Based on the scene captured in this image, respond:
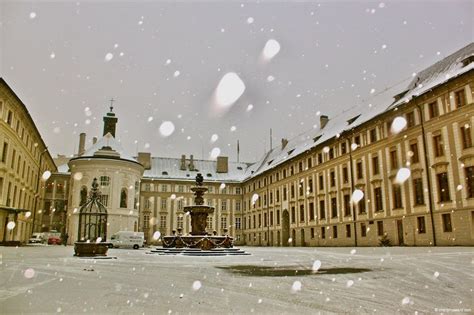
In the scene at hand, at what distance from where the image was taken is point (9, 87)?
1211 inches

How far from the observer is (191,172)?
243ft

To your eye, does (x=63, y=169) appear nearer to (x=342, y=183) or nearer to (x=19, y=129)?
(x=19, y=129)

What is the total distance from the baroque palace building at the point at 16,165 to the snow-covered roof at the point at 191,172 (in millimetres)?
25858

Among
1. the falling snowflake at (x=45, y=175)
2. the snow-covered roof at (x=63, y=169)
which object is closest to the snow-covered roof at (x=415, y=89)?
the falling snowflake at (x=45, y=175)

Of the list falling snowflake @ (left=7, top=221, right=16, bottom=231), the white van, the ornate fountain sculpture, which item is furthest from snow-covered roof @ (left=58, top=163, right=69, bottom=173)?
the ornate fountain sculpture

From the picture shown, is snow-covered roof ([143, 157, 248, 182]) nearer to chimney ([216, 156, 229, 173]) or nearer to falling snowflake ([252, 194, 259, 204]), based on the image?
chimney ([216, 156, 229, 173])

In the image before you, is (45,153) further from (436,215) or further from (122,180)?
(436,215)

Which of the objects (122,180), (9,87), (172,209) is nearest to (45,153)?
(122,180)

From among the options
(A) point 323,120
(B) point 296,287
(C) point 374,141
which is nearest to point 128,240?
(C) point 374,141

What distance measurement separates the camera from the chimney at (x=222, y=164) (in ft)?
251

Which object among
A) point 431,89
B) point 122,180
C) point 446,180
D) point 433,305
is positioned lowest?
point 433,305

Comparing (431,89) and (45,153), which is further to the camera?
(45,153)

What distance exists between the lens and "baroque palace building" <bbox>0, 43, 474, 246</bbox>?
91.8ft

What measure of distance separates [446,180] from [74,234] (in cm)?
4130
